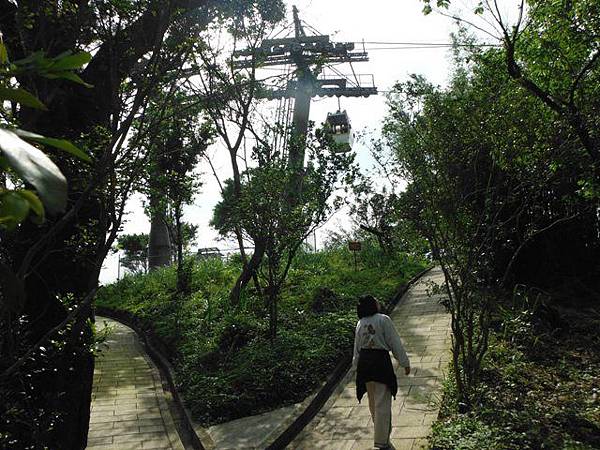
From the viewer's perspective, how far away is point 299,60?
A: 14.1m

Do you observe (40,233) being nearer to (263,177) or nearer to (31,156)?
(31,156)

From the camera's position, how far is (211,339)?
10.5m

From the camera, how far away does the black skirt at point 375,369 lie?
614 cm

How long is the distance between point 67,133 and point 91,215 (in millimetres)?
753

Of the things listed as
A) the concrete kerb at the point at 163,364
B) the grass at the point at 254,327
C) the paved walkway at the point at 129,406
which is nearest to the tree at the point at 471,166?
the grass at the point at 254,327

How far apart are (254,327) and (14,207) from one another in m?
9.79

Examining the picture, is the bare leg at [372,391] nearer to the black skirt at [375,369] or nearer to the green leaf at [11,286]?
the black skirt at [375,369]

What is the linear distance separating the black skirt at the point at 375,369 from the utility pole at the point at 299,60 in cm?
532

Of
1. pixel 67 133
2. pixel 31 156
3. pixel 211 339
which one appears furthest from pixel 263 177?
pixel 31 156

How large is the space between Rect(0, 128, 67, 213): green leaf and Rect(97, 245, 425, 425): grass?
23.8 feet

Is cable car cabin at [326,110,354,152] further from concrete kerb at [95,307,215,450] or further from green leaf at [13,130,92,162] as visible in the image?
green leaf at [13,130,92,162]

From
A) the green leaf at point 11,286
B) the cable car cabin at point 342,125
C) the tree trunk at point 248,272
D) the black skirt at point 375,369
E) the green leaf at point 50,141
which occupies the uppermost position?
the cable car cabin at point 342,125

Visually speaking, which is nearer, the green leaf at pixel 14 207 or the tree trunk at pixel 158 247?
the green leaf at pixel 14 207

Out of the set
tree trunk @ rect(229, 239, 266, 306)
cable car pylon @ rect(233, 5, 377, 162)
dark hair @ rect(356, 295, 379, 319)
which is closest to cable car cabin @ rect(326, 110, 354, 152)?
cable car pylon @ rect(233, 5, 377, 162)
